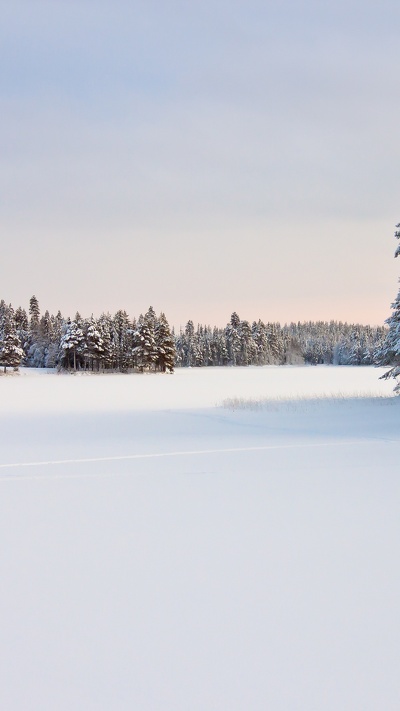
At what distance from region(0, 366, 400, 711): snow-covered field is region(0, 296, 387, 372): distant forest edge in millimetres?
41294

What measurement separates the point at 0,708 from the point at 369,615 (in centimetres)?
244

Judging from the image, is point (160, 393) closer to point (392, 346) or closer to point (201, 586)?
point (392, 346)

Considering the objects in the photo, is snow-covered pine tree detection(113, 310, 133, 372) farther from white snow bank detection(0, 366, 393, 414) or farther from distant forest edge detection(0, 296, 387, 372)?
white snow bank detection(0, 366, 393, 414)

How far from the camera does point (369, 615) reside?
134 inches

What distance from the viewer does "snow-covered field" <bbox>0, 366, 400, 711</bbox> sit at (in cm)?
277

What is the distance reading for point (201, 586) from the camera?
12.8 feet

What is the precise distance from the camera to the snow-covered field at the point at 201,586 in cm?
277

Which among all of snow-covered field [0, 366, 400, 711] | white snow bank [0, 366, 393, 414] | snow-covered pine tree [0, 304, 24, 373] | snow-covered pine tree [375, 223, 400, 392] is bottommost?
snow-covered field [0, 366, 400, 711]

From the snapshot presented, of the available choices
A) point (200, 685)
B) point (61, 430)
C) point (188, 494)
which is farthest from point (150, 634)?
point (61, 430)

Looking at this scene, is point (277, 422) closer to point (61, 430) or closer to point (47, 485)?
point (61, 430)

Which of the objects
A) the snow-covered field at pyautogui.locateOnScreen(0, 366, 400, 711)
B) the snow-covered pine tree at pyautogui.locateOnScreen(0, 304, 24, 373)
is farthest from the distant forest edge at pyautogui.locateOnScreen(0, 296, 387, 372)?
the snow-covered field at pyautogui.locateOnScreen(0, 366, 400, 711)

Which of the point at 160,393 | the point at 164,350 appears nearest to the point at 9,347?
the point at 164,350

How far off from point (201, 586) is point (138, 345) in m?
77.9

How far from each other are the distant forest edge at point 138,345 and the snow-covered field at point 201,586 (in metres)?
41.3
